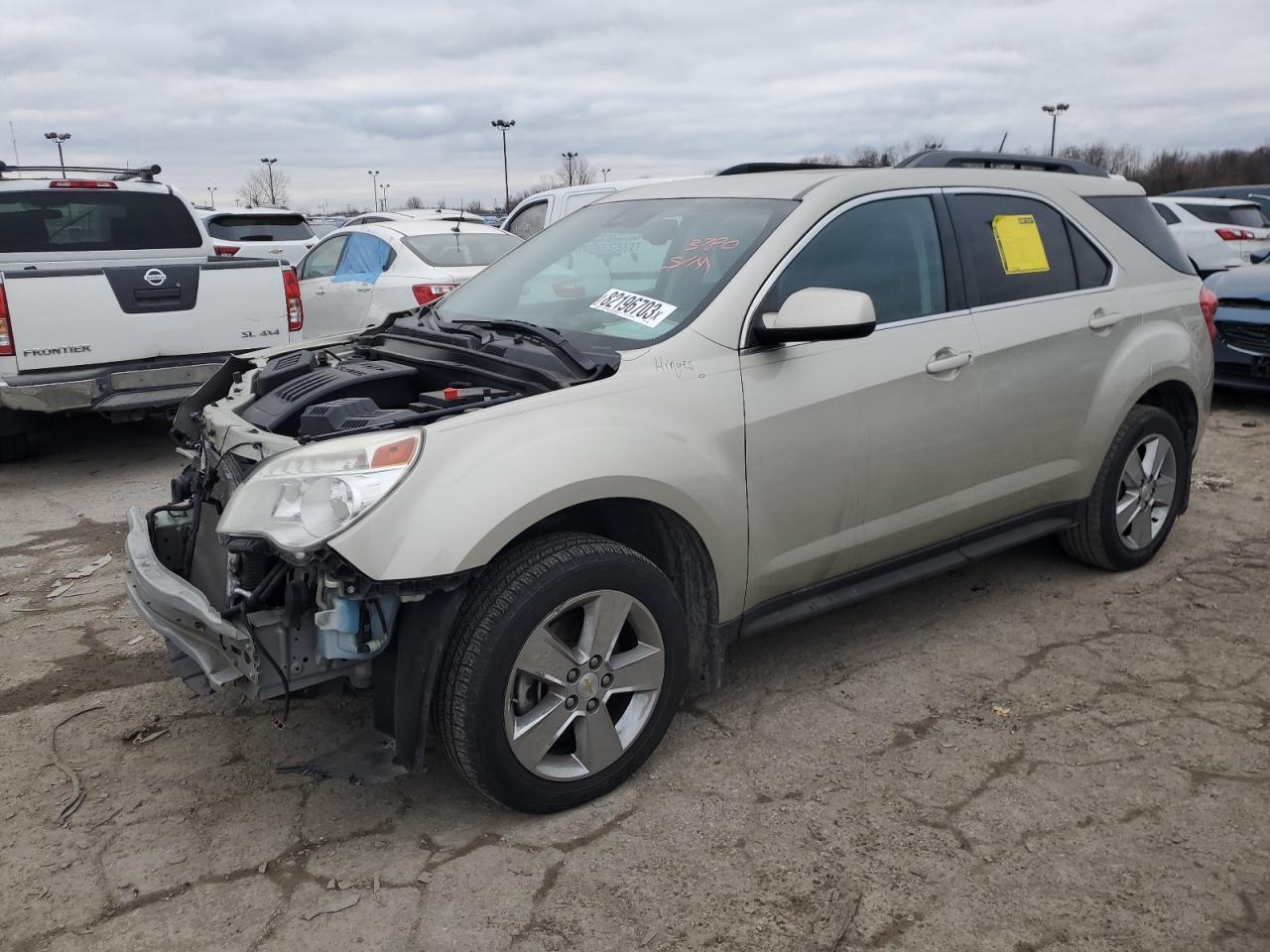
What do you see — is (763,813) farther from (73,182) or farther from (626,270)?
(73,182)

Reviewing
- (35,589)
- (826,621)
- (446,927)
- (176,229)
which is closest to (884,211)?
(826,621)

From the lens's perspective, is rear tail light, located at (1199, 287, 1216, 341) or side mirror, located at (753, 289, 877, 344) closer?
side mirror, located at (753, 289, 877, 344)

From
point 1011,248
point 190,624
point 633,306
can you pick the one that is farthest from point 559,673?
point 1011,248

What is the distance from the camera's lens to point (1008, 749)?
10.7 feet

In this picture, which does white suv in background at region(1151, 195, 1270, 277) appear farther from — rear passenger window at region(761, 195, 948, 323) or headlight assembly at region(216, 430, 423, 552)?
headlight assembly at region(216, 430, 423, 552)

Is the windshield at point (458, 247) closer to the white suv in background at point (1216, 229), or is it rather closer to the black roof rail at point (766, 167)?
the black roof rail at point (766, 167)

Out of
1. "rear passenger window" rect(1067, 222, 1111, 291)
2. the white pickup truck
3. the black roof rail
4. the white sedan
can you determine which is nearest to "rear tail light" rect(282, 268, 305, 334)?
the white pickup truck

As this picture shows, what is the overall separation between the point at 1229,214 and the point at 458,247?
10881 mm

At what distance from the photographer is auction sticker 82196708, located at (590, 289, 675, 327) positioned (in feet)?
10.7

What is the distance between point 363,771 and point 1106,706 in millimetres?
2498

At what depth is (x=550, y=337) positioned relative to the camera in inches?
124

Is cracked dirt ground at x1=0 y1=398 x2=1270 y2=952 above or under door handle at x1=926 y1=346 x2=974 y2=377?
under

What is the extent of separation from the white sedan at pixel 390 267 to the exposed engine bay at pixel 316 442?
4.88 m

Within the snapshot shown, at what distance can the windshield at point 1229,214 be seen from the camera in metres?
13.9
